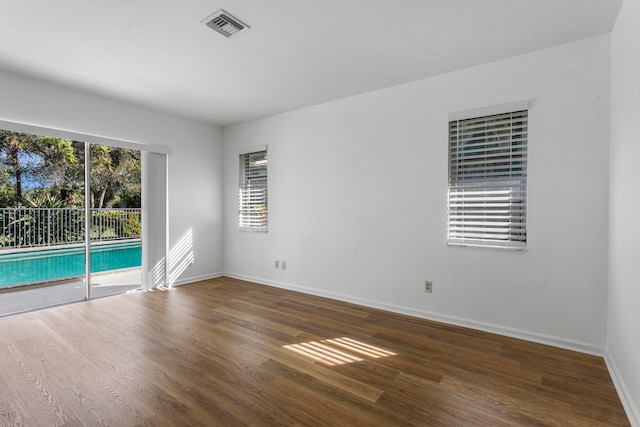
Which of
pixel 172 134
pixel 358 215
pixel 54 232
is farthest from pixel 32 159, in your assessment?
pixel 358 215

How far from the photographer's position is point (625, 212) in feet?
6.32

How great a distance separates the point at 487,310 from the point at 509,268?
0.47m

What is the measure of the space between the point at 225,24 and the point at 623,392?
3679 millimetres

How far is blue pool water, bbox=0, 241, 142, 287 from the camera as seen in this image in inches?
197

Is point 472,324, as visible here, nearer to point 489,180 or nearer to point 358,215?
point 489,180

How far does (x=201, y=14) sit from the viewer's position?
2221mm

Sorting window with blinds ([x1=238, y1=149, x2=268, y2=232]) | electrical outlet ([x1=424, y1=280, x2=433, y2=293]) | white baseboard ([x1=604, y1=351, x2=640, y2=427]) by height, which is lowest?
white baseboard ([x1=604, y1=351, x2=640, y2=427])

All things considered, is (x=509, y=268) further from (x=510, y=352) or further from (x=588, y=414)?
(x=588, y=414)

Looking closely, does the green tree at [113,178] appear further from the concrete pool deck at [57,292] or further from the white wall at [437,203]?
the white wall at [437,203]

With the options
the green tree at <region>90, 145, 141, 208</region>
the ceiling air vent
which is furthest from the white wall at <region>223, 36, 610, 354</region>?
the green tree at <region>90, 145, 141, 208</region>

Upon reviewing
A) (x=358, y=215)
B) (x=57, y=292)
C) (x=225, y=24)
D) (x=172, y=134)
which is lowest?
(x=57, y=292)

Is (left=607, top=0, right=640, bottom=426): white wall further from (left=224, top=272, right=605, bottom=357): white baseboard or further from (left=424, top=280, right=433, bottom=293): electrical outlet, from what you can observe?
(left=424, top=280, right=433, bottom=293): electrical outlet

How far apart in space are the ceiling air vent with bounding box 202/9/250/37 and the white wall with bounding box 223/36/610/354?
179 centimetres

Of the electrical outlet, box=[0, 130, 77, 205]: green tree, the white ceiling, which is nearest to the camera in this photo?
the white ceiling
